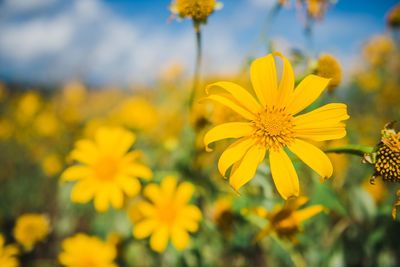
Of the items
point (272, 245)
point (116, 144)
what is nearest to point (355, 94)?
point (272, 245)

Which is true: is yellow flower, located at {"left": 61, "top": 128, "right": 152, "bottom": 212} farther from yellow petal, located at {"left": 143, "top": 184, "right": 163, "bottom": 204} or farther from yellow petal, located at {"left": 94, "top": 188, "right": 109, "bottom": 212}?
yellow petal, located at {"left": 143, "top": 184, "right": 163, "bottom": 204}

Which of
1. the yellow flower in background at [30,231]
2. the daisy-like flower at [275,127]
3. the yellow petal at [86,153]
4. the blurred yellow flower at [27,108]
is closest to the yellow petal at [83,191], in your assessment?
the yellow petal at [86,153]

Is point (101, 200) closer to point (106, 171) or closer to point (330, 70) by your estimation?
point (106, 171)

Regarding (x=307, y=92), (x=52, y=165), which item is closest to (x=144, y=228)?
(x=307, y=92)

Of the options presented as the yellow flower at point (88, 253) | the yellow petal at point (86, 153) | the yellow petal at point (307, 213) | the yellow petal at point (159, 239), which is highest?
the yellow petal at point (86, 153)

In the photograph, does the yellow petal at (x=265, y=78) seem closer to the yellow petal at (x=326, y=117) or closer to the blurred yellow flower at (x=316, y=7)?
the yellow petal at (x=326, y=117)

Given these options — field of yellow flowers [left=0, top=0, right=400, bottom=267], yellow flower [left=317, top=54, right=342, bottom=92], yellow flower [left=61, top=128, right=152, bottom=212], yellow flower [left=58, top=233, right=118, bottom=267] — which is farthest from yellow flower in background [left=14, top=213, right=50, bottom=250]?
yellow flower [left=317, top=54, right=342, bottom=92]
